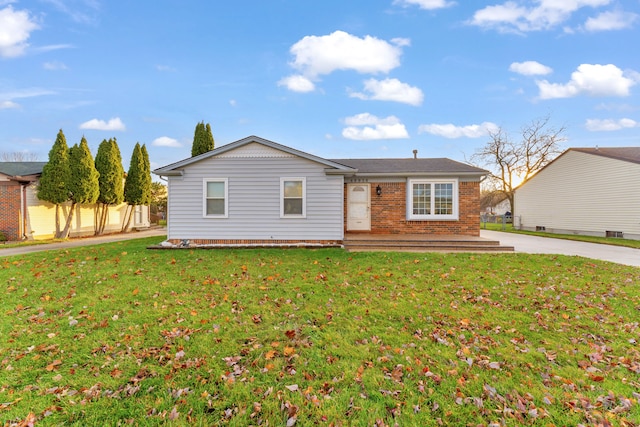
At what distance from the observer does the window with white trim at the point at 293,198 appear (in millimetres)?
10398

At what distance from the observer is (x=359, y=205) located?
477 inches

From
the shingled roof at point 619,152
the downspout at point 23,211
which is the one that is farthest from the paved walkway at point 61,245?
the shingled roof at point 619,152

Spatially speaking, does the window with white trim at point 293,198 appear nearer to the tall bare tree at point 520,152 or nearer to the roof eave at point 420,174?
the roof eave at point 420,174

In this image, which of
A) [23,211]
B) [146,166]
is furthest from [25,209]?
[146,166]

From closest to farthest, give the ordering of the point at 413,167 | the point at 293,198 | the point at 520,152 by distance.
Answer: the point at 293,198
the point at 413,167
the point at 520,152

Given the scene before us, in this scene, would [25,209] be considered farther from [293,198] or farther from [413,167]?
[413,167]

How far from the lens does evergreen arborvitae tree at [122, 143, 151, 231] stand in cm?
2050

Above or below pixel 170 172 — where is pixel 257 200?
below

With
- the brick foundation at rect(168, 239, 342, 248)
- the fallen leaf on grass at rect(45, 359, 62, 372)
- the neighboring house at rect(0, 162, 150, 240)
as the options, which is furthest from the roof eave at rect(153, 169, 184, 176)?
the neighboring house at rect(0, 162, 150, 240)

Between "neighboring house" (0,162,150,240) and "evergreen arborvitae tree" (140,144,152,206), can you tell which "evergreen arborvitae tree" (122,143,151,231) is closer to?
"evergreen arborvitae tree" (140,144,152,206)

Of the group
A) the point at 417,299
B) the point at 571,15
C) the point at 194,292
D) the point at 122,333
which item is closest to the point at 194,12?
the point at 194,292

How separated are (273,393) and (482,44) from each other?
16.8m

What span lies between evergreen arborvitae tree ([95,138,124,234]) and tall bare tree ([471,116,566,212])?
1197 inches

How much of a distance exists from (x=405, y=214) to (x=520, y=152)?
23.7m
